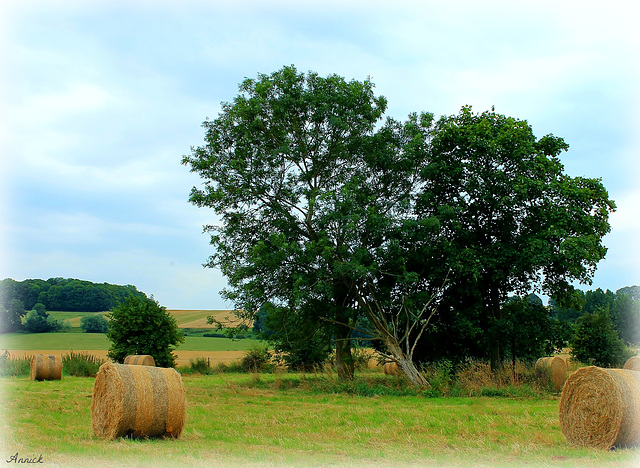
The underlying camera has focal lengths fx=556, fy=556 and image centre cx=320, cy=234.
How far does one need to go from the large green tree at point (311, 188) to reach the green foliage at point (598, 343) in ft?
45.6

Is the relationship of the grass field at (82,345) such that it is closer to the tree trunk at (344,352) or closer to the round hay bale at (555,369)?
the tree trunk at (344,352)

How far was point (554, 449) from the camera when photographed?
30.3 ft

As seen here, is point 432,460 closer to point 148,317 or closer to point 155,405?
point 155,405

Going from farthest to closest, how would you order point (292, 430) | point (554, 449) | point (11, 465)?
point (292, 430) → point (554, 449) → point (11, 465)

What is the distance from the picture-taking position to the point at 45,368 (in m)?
24.3

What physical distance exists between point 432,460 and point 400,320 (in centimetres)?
1501

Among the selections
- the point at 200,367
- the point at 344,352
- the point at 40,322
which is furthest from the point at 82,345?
the point at 344,352

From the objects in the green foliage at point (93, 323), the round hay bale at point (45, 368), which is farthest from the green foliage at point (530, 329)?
the green foliage at point (93, 323)

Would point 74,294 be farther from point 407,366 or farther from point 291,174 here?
point 407,366

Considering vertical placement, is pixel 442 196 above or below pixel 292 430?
above

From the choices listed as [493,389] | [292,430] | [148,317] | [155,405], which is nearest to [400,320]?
[493,389]

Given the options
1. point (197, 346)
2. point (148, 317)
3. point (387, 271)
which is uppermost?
point (387, 271)

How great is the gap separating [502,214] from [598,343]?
12896 millimetres

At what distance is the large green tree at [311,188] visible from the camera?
21750 mm
